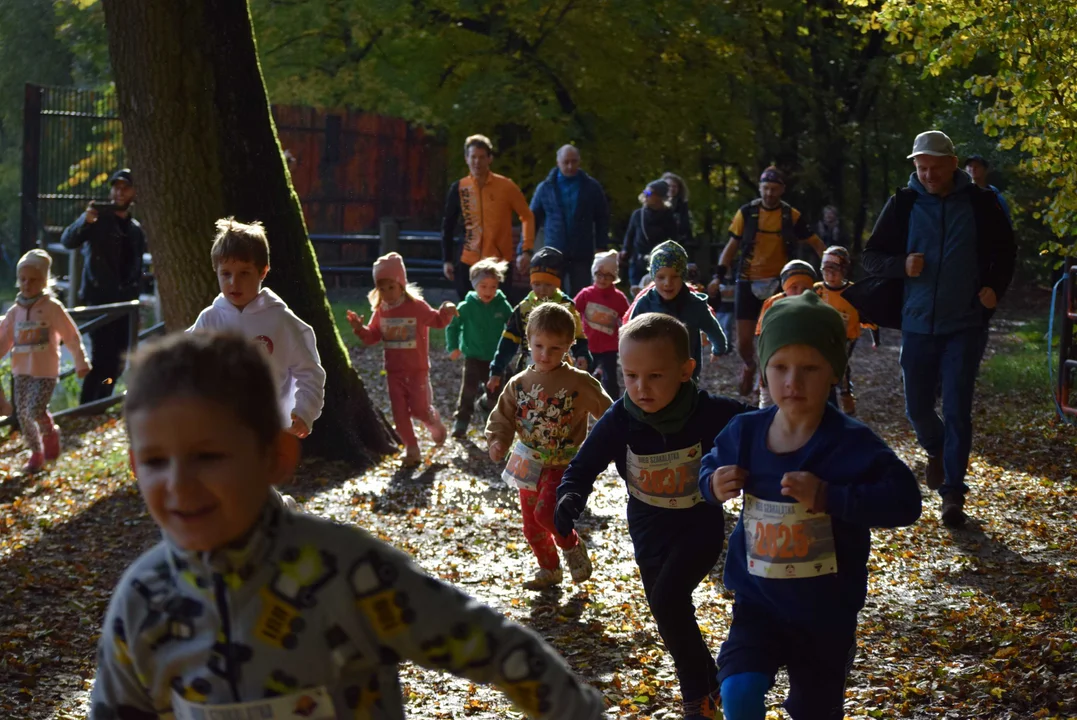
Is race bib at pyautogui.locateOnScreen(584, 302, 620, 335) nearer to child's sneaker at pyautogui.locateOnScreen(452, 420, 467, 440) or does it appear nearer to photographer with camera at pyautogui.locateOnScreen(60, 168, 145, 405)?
child's sneaker at pyautogui.locateOnScreen(452, 420, 467, 440)

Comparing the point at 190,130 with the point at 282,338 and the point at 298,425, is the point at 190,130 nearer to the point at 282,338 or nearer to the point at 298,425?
the point at 282,338

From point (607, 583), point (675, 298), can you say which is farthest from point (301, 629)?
point (675, 298)

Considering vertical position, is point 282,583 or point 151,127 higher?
point 151,127

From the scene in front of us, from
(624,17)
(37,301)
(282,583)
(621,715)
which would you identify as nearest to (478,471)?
(37,301)

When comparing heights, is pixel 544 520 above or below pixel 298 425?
below

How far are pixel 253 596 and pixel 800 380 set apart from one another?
6.93 feet

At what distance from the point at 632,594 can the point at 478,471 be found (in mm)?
3890

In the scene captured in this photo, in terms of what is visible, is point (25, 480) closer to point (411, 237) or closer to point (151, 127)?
point (151, 127)

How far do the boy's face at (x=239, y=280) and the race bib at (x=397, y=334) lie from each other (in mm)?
4734

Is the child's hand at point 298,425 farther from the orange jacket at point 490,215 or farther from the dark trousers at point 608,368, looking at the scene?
the orange jacket at point 490,215

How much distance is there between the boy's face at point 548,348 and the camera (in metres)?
7.37

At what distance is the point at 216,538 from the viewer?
8.38 feet

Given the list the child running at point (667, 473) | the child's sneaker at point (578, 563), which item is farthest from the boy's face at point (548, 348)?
the child running at point (667, 473)

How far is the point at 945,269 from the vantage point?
29.0 feet
